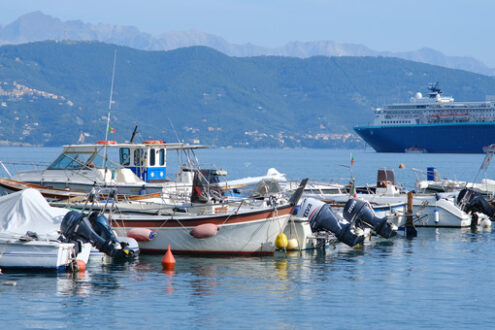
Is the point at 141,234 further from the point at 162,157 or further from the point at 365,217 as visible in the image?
the point at 162,157

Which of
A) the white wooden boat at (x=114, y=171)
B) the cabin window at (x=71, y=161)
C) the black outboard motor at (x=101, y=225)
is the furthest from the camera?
the cabin window at (x=71, y=161)

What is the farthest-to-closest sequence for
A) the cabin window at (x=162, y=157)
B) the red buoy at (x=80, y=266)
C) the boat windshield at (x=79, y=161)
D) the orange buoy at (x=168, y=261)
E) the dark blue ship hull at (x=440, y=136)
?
1. the dark blue ship hull at (x=440, y=136)
2. the cabin window at (x=162, y=157)
3. the boat windshield at (x=79, y=161)
4. the orange buoy at (x=168, y=261)
5. the red buoy at (x=80, y=266)

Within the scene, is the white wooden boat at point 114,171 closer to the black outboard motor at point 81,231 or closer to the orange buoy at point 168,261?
the orange buoy at point 168,261

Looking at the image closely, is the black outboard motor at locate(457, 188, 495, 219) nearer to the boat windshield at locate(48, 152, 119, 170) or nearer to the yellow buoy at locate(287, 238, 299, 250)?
the yellow buoy at locate(287, 238, 299, 250)

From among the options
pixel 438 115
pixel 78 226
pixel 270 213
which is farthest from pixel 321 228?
pixel 438 115

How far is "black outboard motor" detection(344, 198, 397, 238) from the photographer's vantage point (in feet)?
92.3

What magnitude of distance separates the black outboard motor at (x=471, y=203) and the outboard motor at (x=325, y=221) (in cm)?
1117

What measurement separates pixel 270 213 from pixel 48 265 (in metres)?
6.03

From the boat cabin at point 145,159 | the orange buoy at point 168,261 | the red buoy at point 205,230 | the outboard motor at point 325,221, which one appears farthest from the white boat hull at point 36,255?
the boat cabin at point 145,159

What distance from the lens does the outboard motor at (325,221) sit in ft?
84.7

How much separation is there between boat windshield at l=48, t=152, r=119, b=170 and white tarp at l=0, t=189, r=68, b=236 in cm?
729

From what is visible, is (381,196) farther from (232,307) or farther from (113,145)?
(232,307)

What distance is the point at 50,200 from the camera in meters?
29.1

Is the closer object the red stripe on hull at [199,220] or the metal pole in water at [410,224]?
the red stripe on hull at [199,220]
